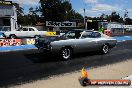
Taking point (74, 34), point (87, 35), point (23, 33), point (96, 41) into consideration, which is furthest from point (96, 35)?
point (23, 33)

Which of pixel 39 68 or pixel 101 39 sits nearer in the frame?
pixel 39 68

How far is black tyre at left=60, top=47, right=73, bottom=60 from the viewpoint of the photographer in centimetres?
1290

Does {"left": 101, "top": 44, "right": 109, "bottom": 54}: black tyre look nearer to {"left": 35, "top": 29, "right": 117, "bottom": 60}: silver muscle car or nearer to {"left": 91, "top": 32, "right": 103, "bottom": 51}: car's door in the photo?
{"left": 35, "top": 29, "right": 117, "bottom": 60}: silver muscle car

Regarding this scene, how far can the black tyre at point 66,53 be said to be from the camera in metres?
12.9

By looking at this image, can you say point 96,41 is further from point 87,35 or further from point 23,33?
point 23,33

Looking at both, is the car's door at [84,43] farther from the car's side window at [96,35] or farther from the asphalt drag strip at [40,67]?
the asphalt drag strip at [40,67]

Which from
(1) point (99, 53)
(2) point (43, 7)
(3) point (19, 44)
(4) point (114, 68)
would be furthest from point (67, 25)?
(4) point (114, 68)

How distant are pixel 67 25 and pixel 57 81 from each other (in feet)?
151

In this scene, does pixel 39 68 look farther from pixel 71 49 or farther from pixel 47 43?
pixel 71 49

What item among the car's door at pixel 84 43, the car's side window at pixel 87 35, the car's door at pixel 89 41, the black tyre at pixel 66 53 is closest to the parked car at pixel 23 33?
the car's door at pixel 89 41

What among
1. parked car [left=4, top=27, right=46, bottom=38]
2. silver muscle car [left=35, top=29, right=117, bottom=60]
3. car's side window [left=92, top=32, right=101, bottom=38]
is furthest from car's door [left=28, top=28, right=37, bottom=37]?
car's side window [left=92, top=32, right=101, bottom=38]

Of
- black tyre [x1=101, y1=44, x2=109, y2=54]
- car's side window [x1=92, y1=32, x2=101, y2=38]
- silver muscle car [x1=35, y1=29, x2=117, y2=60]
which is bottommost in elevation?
black tyre [x1=101, y1=44, x2=109, y2=54]

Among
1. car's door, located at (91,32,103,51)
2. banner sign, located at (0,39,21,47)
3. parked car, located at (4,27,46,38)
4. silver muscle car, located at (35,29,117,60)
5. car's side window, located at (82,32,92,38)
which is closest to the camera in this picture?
silver muscle car, located at (35,29,117,60)

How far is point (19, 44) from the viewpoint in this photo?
21656 mm
